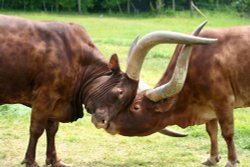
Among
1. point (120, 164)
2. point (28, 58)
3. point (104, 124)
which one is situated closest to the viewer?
point (104, 124)

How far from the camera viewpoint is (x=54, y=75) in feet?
24.6

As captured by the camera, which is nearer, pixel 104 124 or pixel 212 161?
pixel 104 124

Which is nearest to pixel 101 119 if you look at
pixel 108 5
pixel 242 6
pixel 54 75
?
pixel 54 75

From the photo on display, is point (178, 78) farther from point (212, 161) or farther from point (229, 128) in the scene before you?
point (212, 161)

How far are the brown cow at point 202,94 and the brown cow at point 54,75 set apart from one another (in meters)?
Answer: 0.25

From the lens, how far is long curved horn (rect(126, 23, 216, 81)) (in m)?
6.80

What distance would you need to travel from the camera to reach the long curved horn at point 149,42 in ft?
22.3

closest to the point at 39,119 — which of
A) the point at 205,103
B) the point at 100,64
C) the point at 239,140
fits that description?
the point at 100,64

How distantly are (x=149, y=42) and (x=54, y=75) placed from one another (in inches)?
54.8

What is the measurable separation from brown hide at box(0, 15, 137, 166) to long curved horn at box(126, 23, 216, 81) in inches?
6.7

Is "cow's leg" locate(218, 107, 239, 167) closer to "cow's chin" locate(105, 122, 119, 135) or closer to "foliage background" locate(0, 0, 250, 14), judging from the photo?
"cow's chin" locate(105, 122, 119, 135)

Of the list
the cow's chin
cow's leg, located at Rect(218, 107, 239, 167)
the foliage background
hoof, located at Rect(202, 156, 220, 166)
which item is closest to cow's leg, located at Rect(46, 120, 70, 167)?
the cow's chin

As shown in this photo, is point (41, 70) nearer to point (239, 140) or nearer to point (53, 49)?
point (53, 49)

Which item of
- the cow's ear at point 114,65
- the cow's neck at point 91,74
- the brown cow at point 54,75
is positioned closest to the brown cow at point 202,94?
the brown cow at point 54,75
